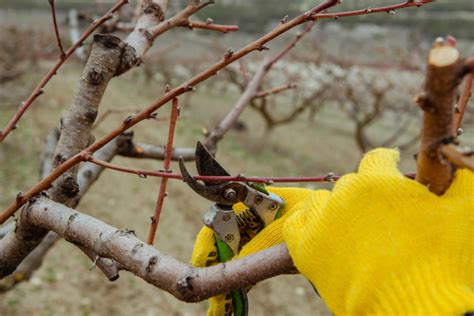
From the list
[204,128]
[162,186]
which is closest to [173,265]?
[162,186]

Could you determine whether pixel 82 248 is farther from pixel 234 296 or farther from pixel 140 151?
pixel 140 151

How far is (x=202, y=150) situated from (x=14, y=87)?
13949 mm

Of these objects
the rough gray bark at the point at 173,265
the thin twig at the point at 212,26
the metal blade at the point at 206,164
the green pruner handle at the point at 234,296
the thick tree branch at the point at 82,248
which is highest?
the thin twig at the point at 212,26

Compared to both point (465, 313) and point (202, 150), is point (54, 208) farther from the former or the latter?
point (465, 313)

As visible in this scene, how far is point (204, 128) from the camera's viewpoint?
2568 millimetres

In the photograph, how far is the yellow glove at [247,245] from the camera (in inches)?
37.9

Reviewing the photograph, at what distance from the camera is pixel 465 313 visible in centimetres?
73

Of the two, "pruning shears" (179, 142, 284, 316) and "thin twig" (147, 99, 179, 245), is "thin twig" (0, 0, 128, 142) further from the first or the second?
"pruning shears" (179, 142, 284, 316)

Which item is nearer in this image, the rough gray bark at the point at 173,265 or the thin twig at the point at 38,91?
the rough gray bark at the point at 173,265

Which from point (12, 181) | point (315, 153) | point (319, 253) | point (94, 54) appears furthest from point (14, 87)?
point (319, 253)

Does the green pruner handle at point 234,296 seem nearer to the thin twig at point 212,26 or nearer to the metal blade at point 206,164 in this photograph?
the metal blade at point 206,164

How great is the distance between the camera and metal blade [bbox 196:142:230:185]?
1.03m

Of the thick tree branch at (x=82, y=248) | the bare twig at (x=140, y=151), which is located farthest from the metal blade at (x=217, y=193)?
the bare twig at (x=140, y=151)

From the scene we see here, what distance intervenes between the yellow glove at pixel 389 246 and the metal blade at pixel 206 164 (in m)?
0.32
